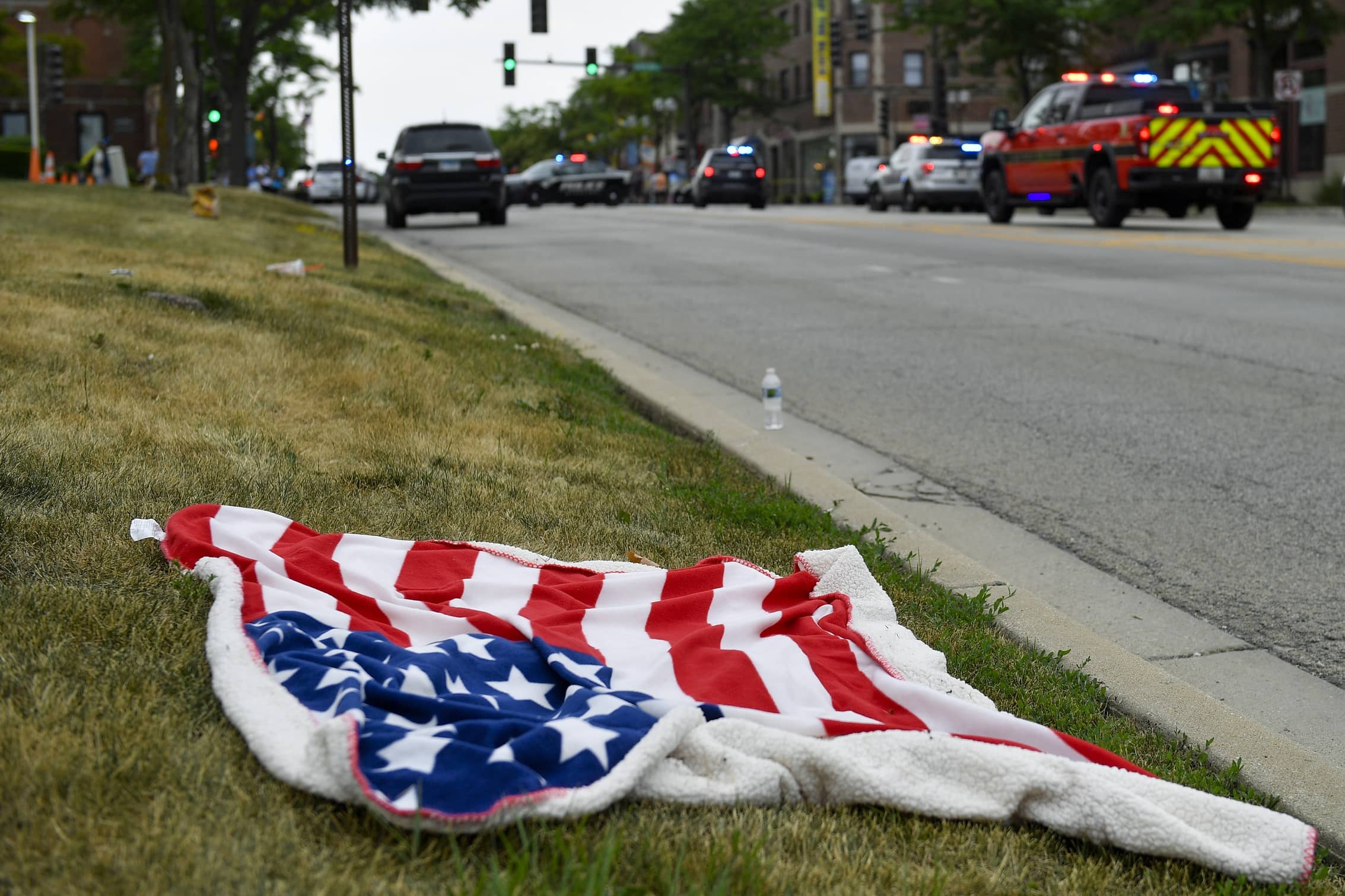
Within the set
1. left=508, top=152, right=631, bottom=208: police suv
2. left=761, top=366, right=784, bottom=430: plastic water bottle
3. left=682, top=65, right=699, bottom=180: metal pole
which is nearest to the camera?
left=761, top=366, right=784, bottom=430: plastic water bottle

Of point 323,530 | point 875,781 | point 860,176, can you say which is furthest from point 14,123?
point 875,781

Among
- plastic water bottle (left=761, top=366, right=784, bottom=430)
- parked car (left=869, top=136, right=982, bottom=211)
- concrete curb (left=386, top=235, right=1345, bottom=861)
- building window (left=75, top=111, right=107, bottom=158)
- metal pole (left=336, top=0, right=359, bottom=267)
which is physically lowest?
concrete curb (left=386, top=235, right=1345, bottom=861)

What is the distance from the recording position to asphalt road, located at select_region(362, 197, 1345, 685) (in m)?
4.66

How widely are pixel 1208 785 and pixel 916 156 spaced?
30.0 metres

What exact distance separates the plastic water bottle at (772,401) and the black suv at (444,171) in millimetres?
17500

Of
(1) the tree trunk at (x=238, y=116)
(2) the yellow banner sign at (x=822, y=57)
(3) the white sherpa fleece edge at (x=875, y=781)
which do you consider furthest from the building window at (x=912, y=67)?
(3) the white sherpa fleece edge at (x=875, y=781)

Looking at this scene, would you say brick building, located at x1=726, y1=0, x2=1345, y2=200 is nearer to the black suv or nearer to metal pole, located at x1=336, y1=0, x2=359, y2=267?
the black suv

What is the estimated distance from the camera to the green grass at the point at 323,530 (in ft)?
6.82

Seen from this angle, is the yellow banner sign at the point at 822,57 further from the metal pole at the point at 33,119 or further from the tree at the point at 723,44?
the metal pole at the point at 33,119

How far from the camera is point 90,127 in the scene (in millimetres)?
63125

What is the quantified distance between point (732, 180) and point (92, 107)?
36.0 meters

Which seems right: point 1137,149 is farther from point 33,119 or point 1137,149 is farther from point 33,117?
point 33,117

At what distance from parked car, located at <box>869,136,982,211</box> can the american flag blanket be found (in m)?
28.3

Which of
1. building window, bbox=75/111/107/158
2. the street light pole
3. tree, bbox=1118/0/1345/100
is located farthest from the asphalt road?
building window, bbox=75/111/107/158
